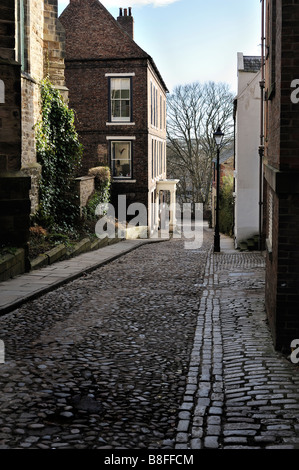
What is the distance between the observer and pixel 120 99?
31266 millimetres

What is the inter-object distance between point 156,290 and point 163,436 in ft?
22.7

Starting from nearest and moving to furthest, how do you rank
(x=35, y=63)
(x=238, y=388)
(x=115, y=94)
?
(x=238, y=388) → (x=35, y=63) → (x=115, y=94)

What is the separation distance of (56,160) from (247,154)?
875 cm

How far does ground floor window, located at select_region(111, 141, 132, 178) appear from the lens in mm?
31578

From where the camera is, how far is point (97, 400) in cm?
546

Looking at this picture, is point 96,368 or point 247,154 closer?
point 96,368

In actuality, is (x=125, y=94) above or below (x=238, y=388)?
above

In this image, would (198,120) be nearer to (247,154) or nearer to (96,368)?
(247,154)

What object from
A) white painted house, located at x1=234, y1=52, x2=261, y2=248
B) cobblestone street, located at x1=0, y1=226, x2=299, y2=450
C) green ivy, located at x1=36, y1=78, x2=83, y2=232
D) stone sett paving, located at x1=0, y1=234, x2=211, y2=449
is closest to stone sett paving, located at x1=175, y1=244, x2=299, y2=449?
cobblestone street, located at x1=0, y1=226, x2=299, y2=450

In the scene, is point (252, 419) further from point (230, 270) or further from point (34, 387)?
point (230, 270)

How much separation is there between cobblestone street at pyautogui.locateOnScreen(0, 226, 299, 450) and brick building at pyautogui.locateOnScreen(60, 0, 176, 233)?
2106 centimetres

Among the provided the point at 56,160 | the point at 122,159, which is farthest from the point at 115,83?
the point at 56,160

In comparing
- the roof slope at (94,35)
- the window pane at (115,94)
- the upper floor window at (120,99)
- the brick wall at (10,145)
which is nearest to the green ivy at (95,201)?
the upper floor window at (120,99)

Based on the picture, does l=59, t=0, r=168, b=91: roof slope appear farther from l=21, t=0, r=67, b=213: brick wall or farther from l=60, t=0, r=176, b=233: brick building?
l=21, t=0, r=67, b=213: brick wall
